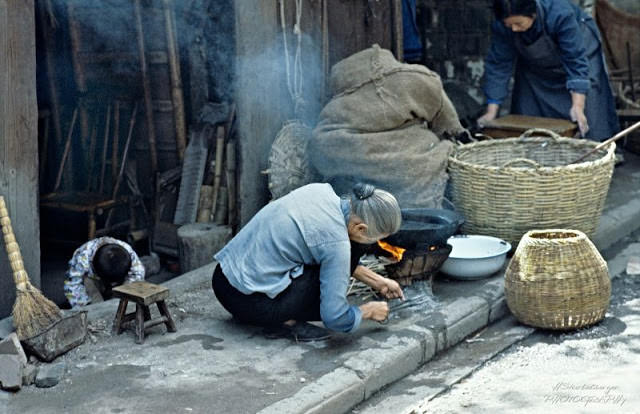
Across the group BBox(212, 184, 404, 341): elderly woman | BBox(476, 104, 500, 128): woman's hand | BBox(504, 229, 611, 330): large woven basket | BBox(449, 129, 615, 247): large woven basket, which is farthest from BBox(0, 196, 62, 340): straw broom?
BBox(476, 104, 500, 128): woman's hand

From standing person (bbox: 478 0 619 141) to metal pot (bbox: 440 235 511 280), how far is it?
1.91m

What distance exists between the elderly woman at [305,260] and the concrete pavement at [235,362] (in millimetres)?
186

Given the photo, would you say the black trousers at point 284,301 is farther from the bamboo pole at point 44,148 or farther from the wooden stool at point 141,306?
the bamboo pole at point 44,148

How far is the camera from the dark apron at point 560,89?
29.2ft

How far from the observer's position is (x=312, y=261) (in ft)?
17.4

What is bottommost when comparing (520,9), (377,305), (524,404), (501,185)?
(524,404)

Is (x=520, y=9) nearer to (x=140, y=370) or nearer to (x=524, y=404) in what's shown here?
(x=524, y=404)

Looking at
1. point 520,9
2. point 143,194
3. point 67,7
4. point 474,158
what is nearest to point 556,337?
point 474,158

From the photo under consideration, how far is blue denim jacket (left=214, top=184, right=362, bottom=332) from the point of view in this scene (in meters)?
5.11

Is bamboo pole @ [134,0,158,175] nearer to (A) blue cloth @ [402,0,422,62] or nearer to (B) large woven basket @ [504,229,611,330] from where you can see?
(A) blue cloth @ [402,0,422,62]

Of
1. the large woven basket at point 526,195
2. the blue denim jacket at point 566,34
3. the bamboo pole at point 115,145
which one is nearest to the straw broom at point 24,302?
the bamboo pole at point 115,145

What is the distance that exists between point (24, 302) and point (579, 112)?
5295 millimetres

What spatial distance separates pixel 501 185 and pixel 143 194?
3400 mm

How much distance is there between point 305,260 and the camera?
5297 mm
